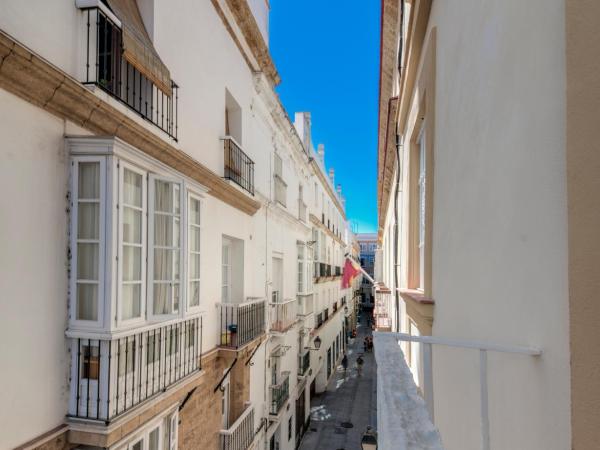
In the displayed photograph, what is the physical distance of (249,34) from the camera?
29.2ft

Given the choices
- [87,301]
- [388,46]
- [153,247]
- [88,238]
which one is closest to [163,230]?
[153,247]

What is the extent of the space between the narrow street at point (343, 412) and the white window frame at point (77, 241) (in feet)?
42.8

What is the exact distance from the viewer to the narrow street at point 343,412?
1521cm

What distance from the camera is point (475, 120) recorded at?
217 centimetres

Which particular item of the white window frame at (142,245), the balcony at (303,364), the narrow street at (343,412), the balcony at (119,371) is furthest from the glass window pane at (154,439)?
the narrow street at (343,412)

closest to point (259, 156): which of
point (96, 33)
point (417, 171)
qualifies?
point (417, 171)

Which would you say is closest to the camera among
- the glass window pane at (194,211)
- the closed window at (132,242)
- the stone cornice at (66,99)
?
the stone cornice at (66,99)

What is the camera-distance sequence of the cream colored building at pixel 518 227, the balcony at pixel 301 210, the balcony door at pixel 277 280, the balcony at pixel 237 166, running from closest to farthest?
the cream colored building at pixel 518 227 → the balcony at pixel 237 166 → the balcony door at pixel 277 280 → the balcony at pixel 301 210

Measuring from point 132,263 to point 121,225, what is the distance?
51 centimetres

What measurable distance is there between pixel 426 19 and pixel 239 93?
5.34 meters

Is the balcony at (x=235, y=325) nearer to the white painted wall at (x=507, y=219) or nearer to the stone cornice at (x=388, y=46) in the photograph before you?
the stone cornice at (x=388, y=46)

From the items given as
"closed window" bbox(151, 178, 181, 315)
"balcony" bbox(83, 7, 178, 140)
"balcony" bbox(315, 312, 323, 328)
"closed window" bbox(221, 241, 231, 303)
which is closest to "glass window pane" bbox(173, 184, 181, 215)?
"closed window" bbox(151, 178, 181, 315)

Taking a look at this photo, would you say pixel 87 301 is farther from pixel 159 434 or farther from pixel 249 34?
pixel 249 34

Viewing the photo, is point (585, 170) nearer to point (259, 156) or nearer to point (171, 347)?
point (171, 347)
